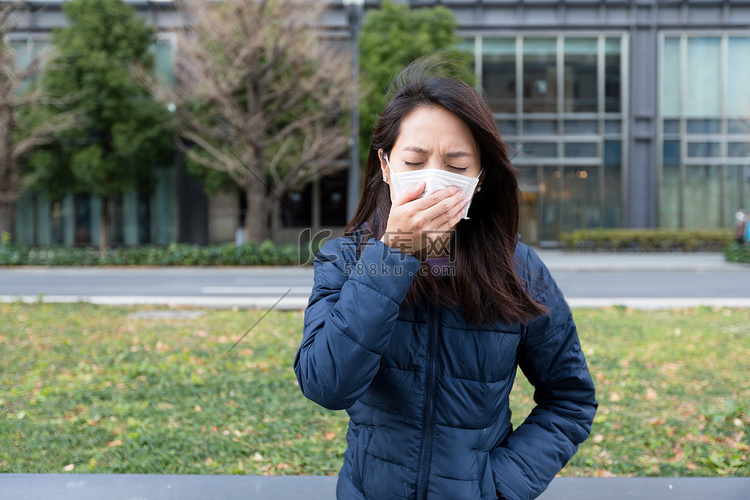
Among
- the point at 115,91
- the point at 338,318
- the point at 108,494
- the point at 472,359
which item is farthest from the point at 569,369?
the point at 115,91

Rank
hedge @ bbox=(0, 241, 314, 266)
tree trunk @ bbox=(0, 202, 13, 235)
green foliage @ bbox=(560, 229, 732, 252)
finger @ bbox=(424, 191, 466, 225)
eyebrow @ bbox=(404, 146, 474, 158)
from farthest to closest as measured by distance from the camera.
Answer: green foliage @ bbox=(560, 229, 732, 252) < tree trunk @ bbox=(0, 202, 13, 235) < hedge @ bbox=(0, 241, 314, 266) < eyebrow @ bbox=(404, 146, 474, 158) < finger @ bbox=(424, 191, 466, 225)

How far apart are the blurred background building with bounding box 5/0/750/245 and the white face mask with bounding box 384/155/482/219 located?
70.4ft

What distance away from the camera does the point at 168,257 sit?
17.0m

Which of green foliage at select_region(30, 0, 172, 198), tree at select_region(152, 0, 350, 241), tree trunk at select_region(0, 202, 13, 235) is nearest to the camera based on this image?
tree at select_region(152, 0, 350, 241)

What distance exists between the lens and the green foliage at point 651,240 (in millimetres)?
21031

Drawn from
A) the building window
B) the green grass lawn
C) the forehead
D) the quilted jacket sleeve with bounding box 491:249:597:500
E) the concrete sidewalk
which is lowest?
the green grass lawn

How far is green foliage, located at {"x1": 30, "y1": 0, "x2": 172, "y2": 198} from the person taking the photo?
18234mm

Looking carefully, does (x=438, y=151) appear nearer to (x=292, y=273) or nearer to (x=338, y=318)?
(x=338, y=318)

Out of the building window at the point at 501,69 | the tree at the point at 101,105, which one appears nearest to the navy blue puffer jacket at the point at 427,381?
the tree at the point at 101,105

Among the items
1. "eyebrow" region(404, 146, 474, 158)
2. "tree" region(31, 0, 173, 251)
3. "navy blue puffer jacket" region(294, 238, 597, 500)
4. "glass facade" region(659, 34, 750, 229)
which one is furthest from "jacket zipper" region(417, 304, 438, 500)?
"glass facade" region(659, 34, 750, 229)

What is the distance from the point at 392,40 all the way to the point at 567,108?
27.6 feet

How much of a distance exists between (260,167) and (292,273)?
3.50 meters

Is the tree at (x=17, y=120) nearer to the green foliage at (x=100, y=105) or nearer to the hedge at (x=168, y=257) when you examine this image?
the green foliage at (x=100, y=105)

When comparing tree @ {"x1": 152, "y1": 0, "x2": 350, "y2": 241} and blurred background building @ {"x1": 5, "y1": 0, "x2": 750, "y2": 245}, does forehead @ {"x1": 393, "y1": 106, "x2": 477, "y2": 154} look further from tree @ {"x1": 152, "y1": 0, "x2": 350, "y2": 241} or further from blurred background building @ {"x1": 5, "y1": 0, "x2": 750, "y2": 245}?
blurred background building @ {"x1": 5, "y1": 0, "x2": 750, "y2": 245}
